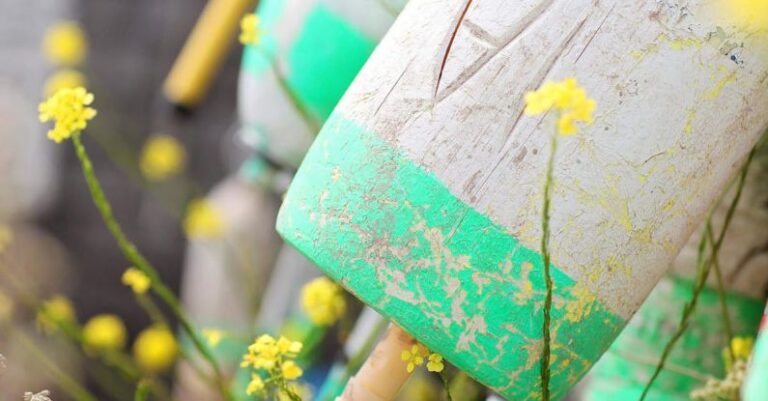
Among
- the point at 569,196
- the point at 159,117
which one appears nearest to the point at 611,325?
the point at 569,196

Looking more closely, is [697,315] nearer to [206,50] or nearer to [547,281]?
[547,281]

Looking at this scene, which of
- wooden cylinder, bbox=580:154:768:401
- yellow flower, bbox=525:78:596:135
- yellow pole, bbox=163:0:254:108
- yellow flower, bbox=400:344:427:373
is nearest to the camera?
yellow flower, bbox=525:78:596:135

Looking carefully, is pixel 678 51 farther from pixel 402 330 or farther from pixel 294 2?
pixel 294 2

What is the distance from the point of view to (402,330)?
2.17ft

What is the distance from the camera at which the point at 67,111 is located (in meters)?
0.71

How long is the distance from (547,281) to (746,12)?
0.19 metres

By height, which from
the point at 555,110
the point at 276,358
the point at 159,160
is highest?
the point at 555,110

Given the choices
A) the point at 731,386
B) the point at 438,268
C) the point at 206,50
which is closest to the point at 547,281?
the point at 438,268

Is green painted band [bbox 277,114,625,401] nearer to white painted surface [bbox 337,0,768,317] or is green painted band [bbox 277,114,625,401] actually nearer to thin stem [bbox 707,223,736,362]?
white painted surface [bbox 337,0,768,317]

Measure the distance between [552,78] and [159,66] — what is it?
1541mm

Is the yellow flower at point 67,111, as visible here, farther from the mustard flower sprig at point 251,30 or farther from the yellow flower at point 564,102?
the yellow flower at point 564,102

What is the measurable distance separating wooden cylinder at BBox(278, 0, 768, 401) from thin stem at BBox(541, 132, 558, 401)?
0.01 meters

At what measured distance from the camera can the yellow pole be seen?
3.62 feet

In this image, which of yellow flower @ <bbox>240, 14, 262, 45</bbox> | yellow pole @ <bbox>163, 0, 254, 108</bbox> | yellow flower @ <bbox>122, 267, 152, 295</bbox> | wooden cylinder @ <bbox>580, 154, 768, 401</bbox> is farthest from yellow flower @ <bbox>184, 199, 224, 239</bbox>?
wooden cylinder @ <bbox>580, 154, 768, 401</bbox>
